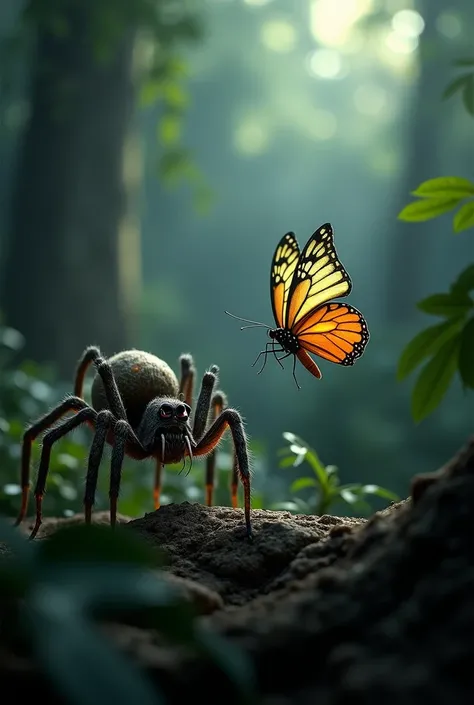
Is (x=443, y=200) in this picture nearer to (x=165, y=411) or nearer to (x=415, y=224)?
(x=165, y=411)

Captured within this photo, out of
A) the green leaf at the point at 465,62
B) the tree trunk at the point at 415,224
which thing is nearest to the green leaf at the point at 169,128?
the green leaf at the point at 465,62

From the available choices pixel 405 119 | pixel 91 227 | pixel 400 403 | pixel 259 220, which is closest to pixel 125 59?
pixel 91 227

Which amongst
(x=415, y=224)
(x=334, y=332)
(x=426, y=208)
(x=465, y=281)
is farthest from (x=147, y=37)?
(x=415, y=224)

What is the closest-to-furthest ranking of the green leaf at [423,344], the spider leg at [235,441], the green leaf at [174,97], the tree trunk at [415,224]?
the green leaf at [423,344] → the spider leg at [235,441] → the green leaf at [174,97] → the tree trunk at [415,224]

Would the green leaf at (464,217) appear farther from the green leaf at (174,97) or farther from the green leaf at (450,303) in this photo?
the green leaf at (174,97)

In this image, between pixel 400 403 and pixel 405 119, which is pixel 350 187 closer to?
pixel 405 119
